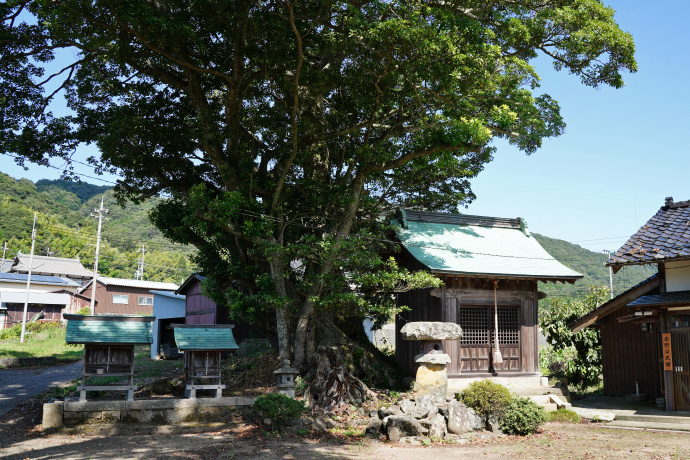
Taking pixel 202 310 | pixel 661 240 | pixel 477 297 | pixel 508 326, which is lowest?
pixel 508 326

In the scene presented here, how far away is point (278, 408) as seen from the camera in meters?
12.8

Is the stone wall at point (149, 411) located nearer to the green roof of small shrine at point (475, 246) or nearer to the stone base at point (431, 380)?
the stone base at point (431, 380)

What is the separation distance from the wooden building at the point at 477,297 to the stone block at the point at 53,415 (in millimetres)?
10203

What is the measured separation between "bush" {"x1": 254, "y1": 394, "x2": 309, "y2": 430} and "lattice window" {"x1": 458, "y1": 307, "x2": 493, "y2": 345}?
22.9ft

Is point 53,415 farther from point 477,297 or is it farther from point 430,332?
point 477,297

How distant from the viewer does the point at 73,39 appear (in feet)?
51.1

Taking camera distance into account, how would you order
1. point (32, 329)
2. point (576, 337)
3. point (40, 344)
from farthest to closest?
point (32, 329) → point (40, 344) → point (576, 337)

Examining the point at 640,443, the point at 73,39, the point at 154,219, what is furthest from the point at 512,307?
the point at 73,39

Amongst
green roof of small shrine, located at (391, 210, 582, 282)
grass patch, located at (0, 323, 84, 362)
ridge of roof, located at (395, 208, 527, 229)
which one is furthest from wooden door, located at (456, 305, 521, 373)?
grass patch, located at (0, 323, 84, 362)

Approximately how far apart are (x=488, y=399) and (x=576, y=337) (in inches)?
378

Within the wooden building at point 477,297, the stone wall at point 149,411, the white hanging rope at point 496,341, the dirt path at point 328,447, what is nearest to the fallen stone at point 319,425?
the dirt path at point 328,447

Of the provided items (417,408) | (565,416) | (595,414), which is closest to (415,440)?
(417,408)

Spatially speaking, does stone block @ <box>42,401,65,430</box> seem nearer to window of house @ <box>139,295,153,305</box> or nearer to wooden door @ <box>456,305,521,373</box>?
wooden door @ <box>456,305,521,373</box>

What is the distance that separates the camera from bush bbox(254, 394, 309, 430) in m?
12.9
